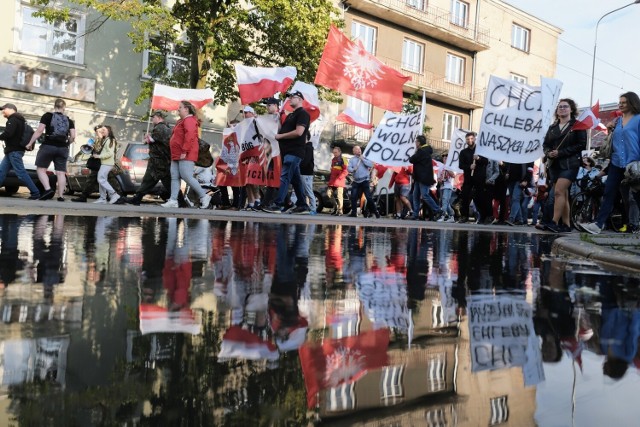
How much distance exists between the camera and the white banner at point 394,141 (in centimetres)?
1496

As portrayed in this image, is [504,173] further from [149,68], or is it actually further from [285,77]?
[149,68]

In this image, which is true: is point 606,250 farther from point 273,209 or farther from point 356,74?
point 356,74

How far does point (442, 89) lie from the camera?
121 ft

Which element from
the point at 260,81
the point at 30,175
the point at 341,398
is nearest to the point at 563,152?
the point at 260,81

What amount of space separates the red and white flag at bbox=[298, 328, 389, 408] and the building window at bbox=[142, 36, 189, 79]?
2122 centimetres

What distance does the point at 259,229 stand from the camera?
784 centimetres

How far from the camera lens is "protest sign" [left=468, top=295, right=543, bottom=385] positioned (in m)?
2.09

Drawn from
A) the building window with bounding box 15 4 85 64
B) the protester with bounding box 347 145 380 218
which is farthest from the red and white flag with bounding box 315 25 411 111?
the building window with bounding box 15 4 85 64

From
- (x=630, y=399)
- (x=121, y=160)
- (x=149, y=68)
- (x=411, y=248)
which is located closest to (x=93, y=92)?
(x=149, y=68)

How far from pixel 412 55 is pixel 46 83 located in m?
19.6

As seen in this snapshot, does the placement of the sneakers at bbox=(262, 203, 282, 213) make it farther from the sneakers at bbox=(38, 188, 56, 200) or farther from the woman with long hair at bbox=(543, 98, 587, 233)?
the woman with long hair at bbox=(543, 98, 587, 233)

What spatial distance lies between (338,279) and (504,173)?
1160 cm

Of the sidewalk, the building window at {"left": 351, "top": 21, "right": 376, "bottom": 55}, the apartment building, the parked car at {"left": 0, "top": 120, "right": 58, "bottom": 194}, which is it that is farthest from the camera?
the apartment building

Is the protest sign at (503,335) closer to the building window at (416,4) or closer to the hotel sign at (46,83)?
the hotel sign at (46,83)
